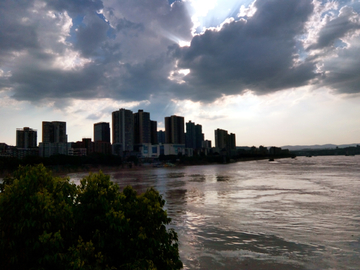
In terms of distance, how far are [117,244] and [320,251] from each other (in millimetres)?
14104

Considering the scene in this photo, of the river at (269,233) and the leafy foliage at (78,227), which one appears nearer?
the leafy foliage at (78,227)

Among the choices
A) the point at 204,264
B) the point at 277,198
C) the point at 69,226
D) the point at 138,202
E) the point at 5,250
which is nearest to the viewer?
the point at 5,250

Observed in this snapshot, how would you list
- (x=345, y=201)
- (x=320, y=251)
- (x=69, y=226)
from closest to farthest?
(x=69, y=226)
(x=320, y=251)
(x=345, y=201)

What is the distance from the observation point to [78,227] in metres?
7.90

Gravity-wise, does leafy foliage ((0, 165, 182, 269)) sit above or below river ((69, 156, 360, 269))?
above

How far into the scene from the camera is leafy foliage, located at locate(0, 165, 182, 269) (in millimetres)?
6457

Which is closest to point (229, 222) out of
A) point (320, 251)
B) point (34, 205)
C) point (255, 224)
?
point (255, 224)

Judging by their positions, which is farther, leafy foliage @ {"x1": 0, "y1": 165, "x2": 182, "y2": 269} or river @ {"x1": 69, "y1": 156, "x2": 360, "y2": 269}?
river @ {"x1": 69, "y1": 156, "x2": 360, "y2": 269}

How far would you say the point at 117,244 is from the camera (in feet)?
24.4

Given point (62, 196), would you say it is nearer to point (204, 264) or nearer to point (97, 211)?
point (97, 211)

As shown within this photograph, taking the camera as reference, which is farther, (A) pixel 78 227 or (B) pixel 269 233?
(B) pixel 269 233

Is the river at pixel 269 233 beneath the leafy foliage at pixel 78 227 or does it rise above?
beneath

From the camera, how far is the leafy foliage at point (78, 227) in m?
6.46

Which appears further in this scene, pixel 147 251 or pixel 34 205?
pixel 147 251
